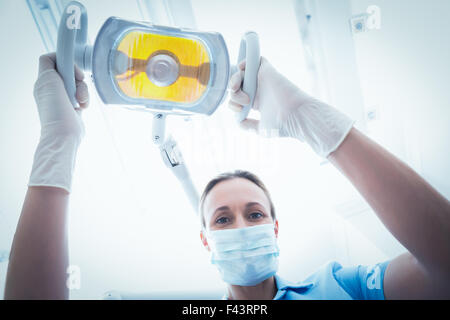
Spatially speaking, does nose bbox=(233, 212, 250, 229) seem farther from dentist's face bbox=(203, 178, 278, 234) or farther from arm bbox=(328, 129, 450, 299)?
arm bbox=(328, 129, 450, 299)

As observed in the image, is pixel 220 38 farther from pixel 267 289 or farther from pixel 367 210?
pixel 367 210

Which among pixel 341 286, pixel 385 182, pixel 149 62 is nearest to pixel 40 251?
pixel 149 62

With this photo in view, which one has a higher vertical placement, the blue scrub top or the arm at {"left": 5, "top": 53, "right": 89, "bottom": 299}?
the arm at {"left": 5, "top": 53, "right": 89, "bottom": 299}

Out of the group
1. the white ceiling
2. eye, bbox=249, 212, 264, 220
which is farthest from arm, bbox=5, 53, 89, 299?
eye, bbox=249, 212, 264, 220

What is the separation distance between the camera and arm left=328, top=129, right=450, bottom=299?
68cm

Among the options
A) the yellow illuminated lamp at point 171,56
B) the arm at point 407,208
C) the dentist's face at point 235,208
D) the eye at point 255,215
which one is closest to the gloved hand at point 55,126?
the yellow illuminated lamp at point 171,56

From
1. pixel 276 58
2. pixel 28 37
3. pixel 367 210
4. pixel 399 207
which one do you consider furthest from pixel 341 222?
pixel 28 37

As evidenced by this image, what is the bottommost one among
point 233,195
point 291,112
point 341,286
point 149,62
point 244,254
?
point 341,286

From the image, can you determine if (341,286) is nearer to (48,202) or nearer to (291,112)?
(291,112)

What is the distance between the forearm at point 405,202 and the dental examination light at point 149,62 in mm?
549

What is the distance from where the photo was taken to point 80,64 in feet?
2.87

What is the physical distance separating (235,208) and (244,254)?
0.72 feet

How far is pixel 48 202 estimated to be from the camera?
0.74m

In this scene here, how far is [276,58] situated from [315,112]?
1.69 ft
